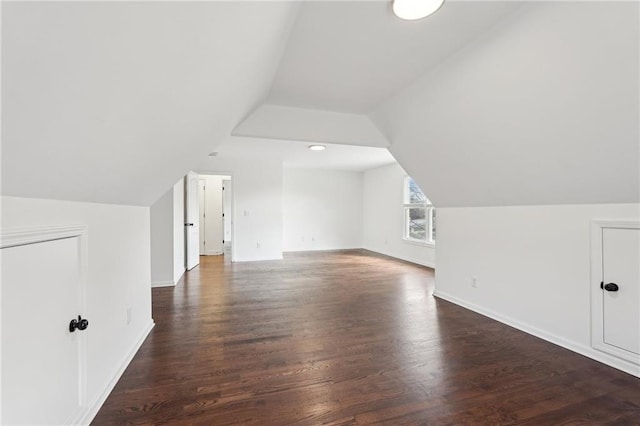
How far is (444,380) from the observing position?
1.90m

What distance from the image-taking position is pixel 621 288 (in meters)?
2.06

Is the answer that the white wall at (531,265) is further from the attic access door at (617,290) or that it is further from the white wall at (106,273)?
the white wall at (106,273)

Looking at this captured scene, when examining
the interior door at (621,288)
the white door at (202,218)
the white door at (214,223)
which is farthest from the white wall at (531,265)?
the white door at (202,218)

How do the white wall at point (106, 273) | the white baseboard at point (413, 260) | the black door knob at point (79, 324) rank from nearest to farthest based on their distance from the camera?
the white wall at point (106, 273) → the black door knob at point (79, 324) → the white baseboard at point (413, 260)

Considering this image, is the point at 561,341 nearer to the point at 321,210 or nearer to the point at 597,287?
the point at 597,287

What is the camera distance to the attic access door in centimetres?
199

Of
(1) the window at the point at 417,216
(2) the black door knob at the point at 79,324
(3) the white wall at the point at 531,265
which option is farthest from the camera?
(1) the window at the point at 417,216

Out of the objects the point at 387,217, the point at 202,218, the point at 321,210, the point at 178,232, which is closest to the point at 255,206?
the point at 202,218

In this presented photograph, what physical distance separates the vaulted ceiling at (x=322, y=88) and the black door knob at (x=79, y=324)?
0.61m

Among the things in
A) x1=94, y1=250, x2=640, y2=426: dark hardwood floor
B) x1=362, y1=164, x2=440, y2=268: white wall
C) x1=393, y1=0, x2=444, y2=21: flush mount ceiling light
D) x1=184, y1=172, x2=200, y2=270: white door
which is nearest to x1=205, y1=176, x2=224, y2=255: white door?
x1=184, y1=172, x2=200, y2=270: white door

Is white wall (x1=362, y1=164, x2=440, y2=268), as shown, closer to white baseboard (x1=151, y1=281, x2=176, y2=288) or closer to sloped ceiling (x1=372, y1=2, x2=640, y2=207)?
sloped ceiling (x1=372, y1=2, x2=640, y2=207)

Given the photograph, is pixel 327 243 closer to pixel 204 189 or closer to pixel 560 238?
pixel 204 189

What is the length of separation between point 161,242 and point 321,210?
4620 millimetres

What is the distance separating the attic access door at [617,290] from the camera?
1.99 meters
